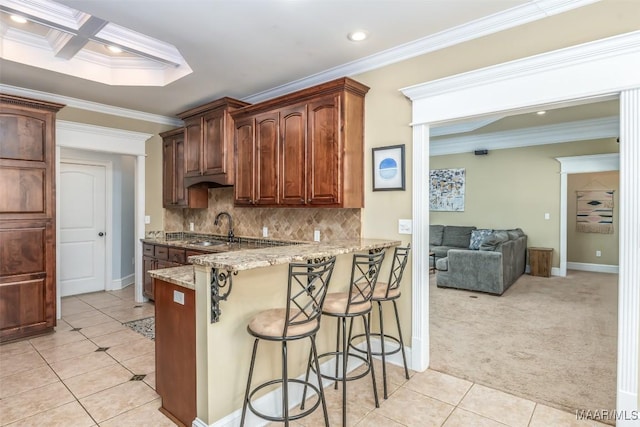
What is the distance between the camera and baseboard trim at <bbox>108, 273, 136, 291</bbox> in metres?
5.71

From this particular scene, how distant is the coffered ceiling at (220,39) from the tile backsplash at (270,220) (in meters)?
1.38

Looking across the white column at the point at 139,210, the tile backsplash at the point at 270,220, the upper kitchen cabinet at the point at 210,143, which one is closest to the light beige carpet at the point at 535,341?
the tile backsplash at the point at 270,220

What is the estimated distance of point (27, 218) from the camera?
361 centimetres

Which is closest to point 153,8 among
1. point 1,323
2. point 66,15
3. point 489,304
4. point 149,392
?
point 66,15

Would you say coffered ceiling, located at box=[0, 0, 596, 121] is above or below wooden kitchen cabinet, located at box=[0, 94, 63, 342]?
above

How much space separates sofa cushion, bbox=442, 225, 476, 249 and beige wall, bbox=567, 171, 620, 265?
2379 millimetres

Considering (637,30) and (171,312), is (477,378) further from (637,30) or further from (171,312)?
(637,30)

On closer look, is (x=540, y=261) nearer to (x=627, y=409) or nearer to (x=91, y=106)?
(x=627, y=409)

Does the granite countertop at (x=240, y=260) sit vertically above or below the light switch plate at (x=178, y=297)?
above

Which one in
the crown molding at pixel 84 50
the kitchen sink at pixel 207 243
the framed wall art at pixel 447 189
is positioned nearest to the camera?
the crown molding at pixel 84 50

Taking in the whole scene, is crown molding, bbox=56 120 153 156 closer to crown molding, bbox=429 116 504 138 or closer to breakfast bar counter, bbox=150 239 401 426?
breakfast bar counter, bbox=150 239 401 426

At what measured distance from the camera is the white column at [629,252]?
206 cm

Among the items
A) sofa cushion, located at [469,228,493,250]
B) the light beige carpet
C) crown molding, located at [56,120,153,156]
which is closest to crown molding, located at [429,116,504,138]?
sofa cushion, located at [469,228,493,250]

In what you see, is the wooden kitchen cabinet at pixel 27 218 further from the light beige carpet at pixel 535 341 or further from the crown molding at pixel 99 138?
the light beige carpet at pixel 535 341
